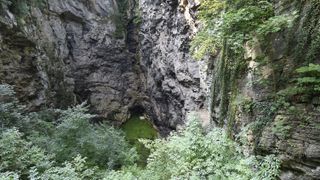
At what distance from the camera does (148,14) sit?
1736 centimetres

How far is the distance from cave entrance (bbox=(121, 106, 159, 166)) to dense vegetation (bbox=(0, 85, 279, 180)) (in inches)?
155

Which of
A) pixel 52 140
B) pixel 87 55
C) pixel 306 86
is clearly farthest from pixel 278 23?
pixel 87 55

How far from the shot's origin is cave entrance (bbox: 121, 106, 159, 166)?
17.4 m

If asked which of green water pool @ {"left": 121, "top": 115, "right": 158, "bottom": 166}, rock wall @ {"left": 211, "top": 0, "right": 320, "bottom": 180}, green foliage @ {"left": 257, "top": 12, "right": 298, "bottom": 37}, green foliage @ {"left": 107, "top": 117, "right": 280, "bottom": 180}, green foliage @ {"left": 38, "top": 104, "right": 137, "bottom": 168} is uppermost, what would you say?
green foliage @ {"left": 257, "top": 12, "right": 298, "bottom": 37}

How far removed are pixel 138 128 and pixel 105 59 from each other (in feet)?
14.7

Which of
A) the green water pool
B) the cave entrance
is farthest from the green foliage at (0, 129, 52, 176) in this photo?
the green water pool

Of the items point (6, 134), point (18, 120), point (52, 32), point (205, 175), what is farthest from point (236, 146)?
point (52, 32)

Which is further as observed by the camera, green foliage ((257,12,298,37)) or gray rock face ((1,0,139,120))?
gray rock face ((1,0,139,120))

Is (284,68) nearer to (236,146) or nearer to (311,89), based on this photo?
(311,89)

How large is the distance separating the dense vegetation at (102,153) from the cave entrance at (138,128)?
3935 mm

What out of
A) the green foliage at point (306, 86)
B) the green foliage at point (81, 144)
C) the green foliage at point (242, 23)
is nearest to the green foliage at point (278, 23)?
the green foliage at point (242, 23)

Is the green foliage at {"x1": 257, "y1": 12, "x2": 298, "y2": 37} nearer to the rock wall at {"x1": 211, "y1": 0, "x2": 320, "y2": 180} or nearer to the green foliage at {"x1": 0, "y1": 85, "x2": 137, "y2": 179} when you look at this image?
the rock wall at {"x1": 211, "y1": 0, "x2": 320, "y2": 180}

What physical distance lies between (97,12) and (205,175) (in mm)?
15629

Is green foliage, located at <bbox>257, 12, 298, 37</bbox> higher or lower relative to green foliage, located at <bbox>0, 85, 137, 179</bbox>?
higher
